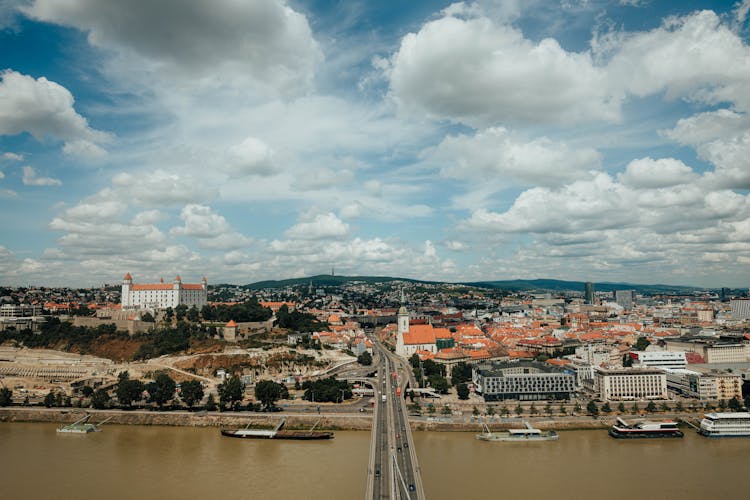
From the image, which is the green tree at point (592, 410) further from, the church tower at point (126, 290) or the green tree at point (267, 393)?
the church tower at point (126, 290)

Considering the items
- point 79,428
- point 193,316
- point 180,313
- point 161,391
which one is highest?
point 180,313

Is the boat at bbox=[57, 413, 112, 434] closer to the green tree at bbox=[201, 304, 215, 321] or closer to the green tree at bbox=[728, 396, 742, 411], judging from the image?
the green tree at bbox=[201, 304, 215, 321]

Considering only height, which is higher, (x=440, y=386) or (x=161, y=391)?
(x=161, y=391)

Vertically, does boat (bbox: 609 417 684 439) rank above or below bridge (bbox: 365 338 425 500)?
below

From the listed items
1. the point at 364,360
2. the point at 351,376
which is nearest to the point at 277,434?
the point at 351,376

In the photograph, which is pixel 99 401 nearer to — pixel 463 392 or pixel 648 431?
pixel 463 392

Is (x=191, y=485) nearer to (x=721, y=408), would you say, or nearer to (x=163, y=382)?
(x=163, y=382)

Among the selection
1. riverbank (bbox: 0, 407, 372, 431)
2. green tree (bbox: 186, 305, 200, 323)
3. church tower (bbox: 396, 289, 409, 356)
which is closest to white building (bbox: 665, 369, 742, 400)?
riverbank (bbox: 0, 407, 372, 431)
